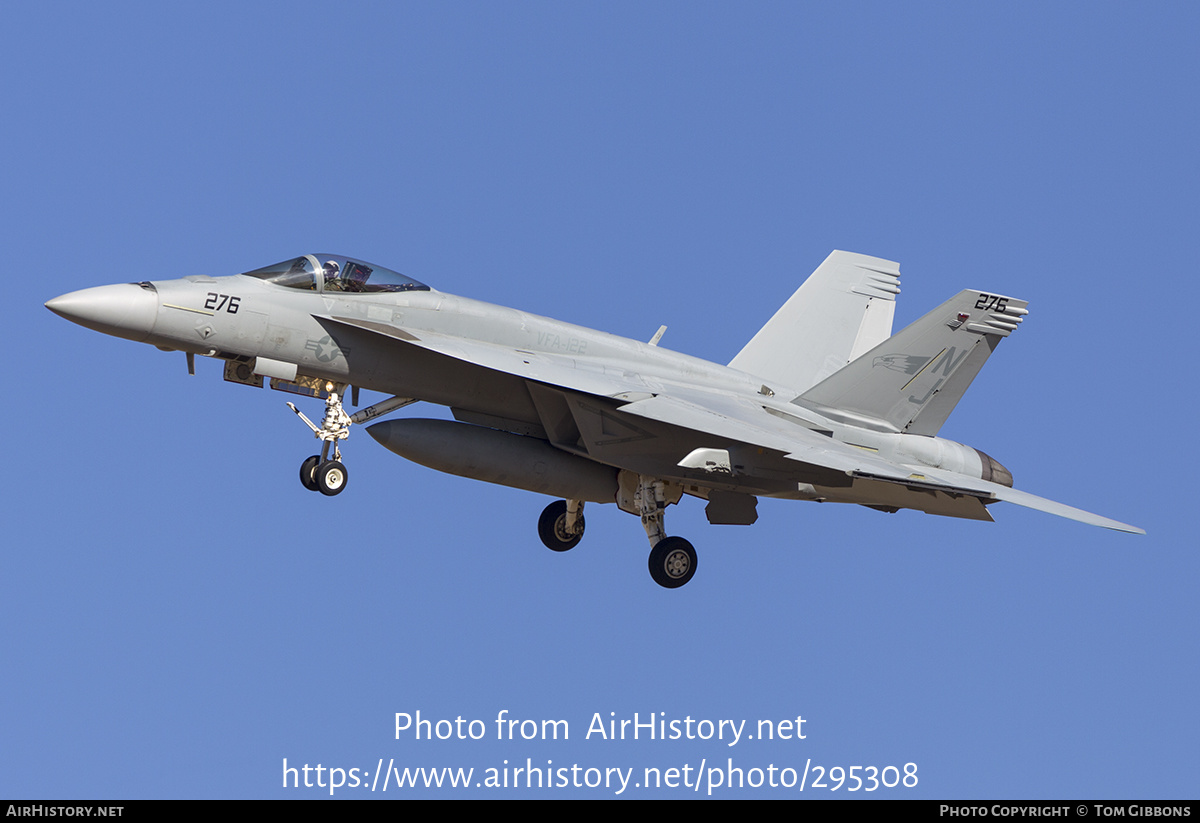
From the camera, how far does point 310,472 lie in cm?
1470

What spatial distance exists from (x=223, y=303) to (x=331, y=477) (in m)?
2.14

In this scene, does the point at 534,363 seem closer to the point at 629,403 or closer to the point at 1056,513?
the point at 629,403

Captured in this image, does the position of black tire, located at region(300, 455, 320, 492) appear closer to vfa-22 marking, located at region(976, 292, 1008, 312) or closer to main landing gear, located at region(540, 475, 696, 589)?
main landing gear, located at region(540, 475, 696, 589)

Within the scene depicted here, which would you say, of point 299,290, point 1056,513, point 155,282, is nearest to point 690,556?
point 1056,513

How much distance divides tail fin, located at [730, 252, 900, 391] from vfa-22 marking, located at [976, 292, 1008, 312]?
109 inches

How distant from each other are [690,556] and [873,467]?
9.93 feet

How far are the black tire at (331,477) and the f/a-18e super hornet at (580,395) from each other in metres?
0.02

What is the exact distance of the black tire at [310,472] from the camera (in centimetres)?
1463

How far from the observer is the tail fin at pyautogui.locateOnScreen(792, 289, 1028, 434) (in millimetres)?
17125

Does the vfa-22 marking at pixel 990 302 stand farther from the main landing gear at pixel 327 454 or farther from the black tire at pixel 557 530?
the main landing gear at pixel 327 454

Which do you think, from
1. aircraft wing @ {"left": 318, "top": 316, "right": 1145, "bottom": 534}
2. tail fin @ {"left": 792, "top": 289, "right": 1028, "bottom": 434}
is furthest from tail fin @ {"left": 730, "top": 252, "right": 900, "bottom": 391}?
aircraft wing @ {"left": 318, "top": 316, "right": 1145, "bottom": 534}

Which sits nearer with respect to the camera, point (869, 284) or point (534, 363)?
point (534, 363)

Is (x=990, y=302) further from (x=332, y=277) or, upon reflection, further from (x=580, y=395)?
(x=332, y=277)

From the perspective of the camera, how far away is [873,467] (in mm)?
14867
